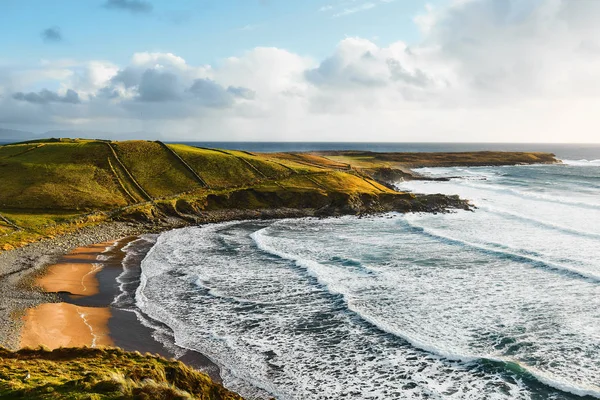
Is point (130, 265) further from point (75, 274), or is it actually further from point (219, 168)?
point (219, 168)

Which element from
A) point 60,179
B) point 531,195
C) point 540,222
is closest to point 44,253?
point 60,179

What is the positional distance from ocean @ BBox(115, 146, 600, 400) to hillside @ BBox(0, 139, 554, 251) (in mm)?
10653

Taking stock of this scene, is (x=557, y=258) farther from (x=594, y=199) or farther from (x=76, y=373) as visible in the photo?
(x=594, y=199)

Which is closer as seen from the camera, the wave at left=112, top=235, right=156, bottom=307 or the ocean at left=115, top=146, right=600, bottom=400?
the ocean at left=115, top=146, right=600, bottom=400

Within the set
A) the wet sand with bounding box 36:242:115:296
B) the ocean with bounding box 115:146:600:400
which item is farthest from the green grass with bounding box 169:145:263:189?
the wet sand with bounding box 36:242:115:296

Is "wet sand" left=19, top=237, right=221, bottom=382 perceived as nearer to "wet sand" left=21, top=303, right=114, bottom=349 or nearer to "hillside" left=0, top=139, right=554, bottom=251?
"wet sand" left=21, top=303, right=114, bottom=349

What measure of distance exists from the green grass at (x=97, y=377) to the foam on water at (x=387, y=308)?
168 inches

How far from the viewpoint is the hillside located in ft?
189

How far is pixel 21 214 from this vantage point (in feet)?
178

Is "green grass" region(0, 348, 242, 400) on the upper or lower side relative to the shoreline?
upper

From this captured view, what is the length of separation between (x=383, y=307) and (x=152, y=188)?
161 ft

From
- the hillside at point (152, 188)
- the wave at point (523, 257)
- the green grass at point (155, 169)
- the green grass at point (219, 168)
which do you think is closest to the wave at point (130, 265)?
the hillside at point (152, 188)

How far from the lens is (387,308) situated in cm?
2991

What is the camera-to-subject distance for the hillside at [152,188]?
189 feet
